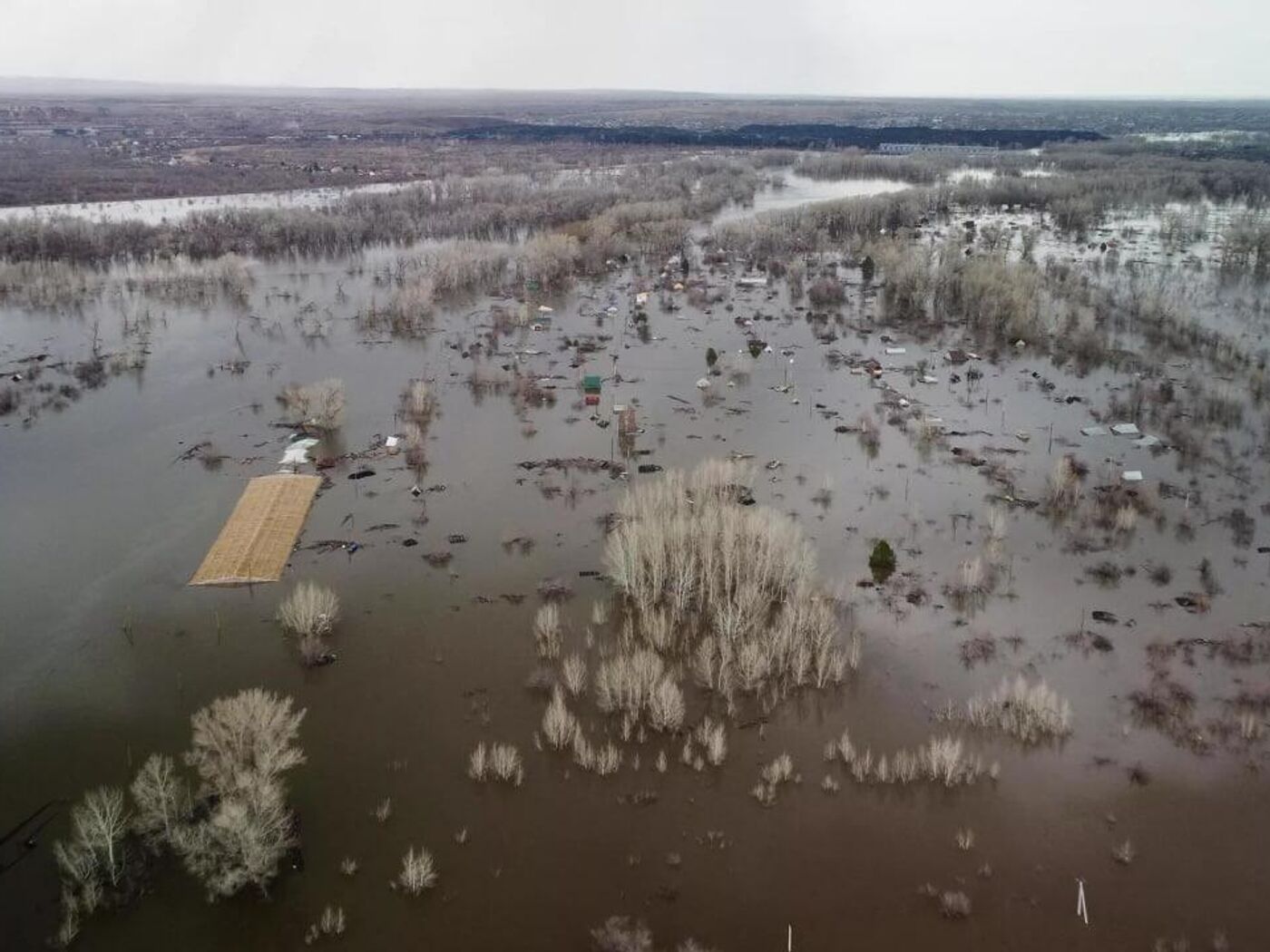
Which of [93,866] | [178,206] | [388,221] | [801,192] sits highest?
[801,192]

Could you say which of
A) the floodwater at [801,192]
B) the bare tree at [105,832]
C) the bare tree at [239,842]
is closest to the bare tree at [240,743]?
the bare tree at [239,842]

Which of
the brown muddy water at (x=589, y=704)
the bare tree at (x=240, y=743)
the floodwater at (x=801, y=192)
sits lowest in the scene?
the brown muddy water at (x=589, y=704)

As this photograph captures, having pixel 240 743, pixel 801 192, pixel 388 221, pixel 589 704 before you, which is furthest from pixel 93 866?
pixel 801 192

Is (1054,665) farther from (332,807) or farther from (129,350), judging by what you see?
(129,350)

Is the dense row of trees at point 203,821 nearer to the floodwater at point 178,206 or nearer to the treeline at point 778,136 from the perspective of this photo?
the floodwater at point 178,206

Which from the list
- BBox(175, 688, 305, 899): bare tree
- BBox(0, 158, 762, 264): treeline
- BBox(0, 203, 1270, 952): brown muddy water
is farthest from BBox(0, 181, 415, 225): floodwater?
BBox(175, 688, 305, 899): bare tree

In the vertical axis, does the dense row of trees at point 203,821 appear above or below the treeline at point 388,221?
below

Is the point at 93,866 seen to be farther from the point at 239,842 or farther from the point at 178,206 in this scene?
the point at 178,206
